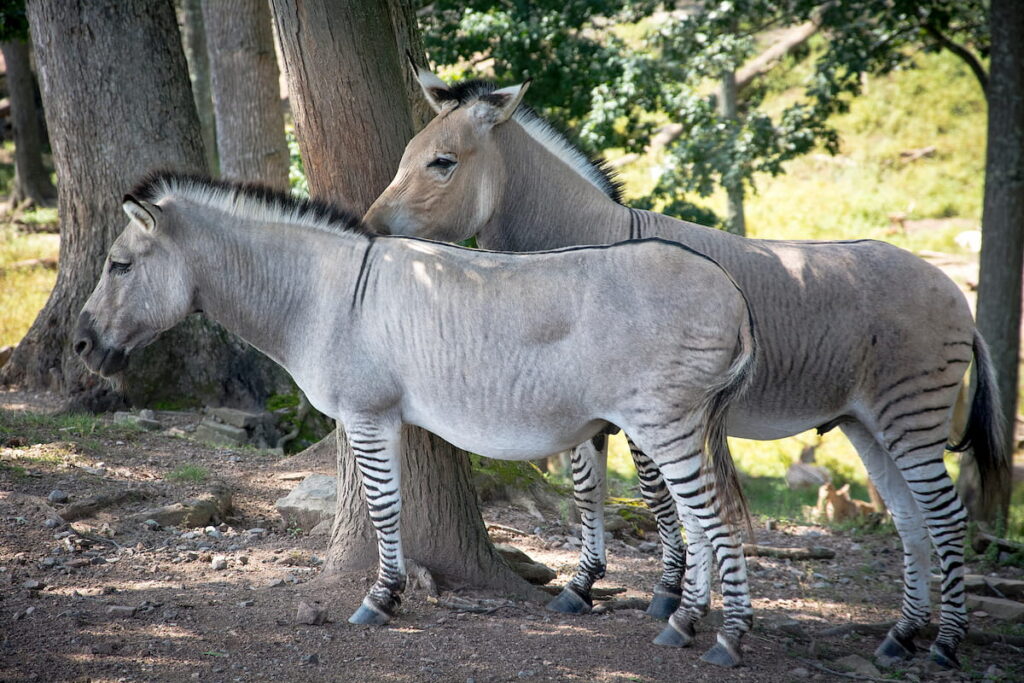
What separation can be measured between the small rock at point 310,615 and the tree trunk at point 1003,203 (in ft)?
24.5

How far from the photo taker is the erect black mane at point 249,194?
4.68 m

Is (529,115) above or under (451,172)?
above

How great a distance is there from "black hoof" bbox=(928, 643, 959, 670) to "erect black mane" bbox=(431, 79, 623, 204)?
340 cm

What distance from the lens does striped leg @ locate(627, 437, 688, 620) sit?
526cm

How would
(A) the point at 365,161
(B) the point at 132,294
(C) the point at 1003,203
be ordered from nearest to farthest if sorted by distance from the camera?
(B) the point at 132,294
(A) the point at 365,161
(C) the point at 1003,203

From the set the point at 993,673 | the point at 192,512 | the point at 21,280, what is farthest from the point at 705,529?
the point at 21,280

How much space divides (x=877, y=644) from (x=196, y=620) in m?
4.24

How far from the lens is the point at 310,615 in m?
4.57

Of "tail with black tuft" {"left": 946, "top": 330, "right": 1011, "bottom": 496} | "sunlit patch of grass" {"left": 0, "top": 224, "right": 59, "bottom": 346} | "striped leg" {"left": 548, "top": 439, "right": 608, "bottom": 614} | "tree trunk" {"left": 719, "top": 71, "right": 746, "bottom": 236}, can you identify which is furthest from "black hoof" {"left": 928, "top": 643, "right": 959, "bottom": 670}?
"sunlit patch of grass" {"left": 0, "top": 224, "right": 59, "bottom": 346}

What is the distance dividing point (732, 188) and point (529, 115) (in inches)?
317

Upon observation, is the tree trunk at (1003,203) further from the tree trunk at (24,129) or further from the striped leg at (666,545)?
the tree trunk at (24,129)

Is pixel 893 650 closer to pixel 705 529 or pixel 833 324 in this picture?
pixel 705 529

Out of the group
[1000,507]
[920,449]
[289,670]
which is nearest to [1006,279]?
[1000,507]

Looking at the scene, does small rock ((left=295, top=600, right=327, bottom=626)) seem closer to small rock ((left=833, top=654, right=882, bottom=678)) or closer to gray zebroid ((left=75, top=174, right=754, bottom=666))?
gray zebroid ((left=75, top=174, right=754, bottom=666))
